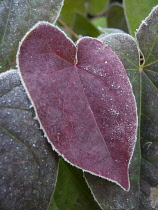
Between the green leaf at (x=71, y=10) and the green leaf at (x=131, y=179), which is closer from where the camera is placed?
the green leaf at (x=131, y=179)

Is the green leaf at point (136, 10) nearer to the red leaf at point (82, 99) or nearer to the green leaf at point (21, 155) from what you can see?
the red leaf at point (82, 99)

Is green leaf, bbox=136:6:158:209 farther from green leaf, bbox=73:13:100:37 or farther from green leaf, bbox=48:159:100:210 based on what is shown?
green leaf, bbox=73:13:100:37

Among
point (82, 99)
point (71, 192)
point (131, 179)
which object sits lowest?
point (71, 192)

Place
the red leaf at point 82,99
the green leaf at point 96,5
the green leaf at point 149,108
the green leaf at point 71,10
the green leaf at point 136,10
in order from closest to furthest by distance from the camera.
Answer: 1. the red leaf at point 82,99
2. the green leaf at point 149,108
3. the green leaf at point 136,10
4. the green leaf at point 71,10
5. the green leaf at point 96,5

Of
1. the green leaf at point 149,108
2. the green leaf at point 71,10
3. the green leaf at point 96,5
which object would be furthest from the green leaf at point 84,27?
the green leaf at point 149,108

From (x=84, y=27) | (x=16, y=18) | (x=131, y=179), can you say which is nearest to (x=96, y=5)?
(x=84, y=27)

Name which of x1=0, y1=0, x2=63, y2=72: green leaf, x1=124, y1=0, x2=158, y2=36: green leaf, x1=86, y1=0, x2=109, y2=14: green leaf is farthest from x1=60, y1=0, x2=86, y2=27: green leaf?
x1=0, y1=0, x2=63, y2=72: green leaf

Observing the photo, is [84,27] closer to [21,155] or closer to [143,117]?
[143,117]

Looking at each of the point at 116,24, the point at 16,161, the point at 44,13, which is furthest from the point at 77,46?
the point at 116,24
